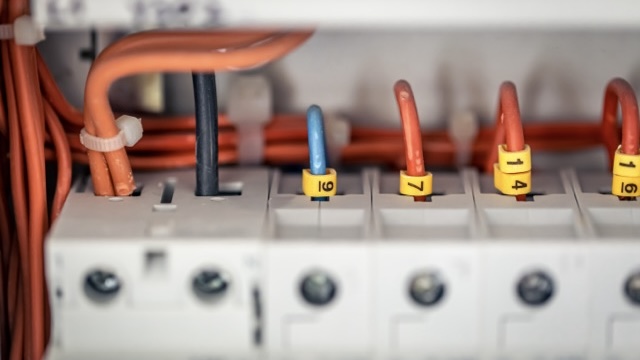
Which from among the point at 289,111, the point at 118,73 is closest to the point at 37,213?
the point at 118,73

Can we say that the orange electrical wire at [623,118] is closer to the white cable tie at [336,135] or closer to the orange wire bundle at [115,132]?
the orange wire bundle at [115,132]

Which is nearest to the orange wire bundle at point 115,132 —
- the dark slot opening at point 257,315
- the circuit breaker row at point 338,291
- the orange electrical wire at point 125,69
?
the orange electrical wire at point 125,69

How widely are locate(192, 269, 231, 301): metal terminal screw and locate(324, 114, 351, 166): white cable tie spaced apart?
0.31 m

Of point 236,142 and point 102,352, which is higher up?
point 236,142

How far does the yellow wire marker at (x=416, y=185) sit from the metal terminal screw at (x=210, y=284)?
0.23 m

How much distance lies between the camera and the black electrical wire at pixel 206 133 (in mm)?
1282

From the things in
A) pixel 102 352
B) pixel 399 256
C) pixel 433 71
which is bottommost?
pixel 102 352

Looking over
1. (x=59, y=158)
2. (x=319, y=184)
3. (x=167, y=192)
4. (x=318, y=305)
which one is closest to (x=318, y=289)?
(x=318, y=305)

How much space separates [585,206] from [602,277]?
125mm

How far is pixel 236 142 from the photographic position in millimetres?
1463

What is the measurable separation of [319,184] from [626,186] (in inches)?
13.1

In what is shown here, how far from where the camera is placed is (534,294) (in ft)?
3.94

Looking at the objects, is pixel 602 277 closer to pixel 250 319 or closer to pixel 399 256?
pixel 399 256

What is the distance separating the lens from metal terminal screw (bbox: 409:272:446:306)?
3.91 ft
